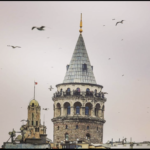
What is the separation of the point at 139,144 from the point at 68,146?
480 inches

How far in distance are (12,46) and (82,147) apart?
25.0 meters

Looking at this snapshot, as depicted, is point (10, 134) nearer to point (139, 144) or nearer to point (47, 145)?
point (47, 145)

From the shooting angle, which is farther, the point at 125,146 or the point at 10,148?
the point at 125,146

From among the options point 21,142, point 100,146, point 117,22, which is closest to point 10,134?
point 21,142

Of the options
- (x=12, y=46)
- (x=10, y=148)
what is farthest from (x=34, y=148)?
(x=12, y=46)

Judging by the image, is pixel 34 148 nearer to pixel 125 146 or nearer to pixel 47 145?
pixel 47 145

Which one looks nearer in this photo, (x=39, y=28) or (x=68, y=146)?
(x=39, y=28)

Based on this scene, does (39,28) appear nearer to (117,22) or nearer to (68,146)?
(117,22)

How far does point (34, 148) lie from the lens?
184 m

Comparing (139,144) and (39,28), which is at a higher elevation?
(39,28)

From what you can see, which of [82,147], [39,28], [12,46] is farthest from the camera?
[82,147]

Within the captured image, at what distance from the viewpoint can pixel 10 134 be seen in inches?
7726

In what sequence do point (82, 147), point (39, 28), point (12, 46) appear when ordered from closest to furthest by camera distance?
1. point (39, 28)
2. point (12, 46)
3. point (82, 147)

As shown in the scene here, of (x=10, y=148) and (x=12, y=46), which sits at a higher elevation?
(x=12, y=46)
